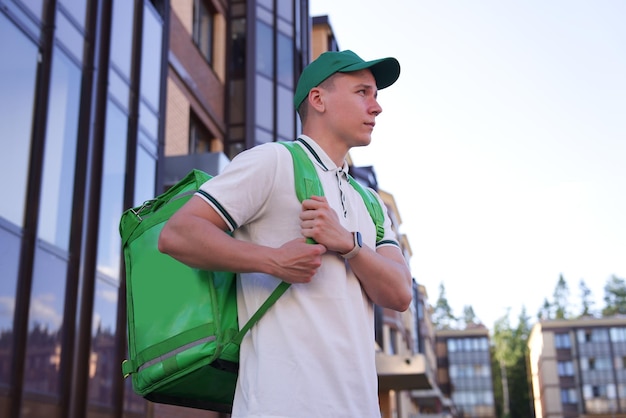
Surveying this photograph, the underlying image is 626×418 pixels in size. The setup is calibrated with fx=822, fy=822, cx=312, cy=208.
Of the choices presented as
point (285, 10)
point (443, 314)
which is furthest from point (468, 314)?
point (285, 10)

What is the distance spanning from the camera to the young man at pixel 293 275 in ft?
8.11

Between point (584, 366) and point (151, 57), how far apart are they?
264 feet

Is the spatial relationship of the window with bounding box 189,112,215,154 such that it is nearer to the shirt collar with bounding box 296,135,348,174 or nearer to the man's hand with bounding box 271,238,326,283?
the shirt collar with bounding box 296,135,348,174

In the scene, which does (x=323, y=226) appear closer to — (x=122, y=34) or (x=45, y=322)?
(x=45, y=322)

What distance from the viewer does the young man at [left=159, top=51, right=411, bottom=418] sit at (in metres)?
2.47

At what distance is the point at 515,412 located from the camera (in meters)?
109

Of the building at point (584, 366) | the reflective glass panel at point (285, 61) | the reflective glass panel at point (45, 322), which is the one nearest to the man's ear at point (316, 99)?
the reflective glass panel at point (45, 322)

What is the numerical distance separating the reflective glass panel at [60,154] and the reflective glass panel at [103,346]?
49.0 inches

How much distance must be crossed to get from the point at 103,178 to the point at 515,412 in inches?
4137

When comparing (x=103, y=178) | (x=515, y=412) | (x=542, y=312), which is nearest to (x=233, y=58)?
(x=103, y=178)

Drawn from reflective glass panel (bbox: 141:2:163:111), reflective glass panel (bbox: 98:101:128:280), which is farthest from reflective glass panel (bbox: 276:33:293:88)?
reflective glass panel (bbox: 98:101:128:280)

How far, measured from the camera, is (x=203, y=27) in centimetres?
2081

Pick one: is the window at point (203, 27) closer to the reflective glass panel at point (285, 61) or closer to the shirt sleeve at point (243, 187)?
the reflective glass panel at point (285, 61)

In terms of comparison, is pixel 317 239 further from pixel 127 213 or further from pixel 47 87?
pixel 47 87
